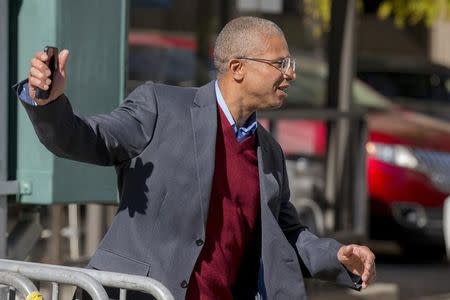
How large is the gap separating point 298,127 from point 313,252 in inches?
204

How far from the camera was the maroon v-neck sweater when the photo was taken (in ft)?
13.7

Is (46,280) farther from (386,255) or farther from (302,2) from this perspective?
(386,255)

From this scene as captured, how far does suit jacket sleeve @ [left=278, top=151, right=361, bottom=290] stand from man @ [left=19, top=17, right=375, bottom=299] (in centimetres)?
3

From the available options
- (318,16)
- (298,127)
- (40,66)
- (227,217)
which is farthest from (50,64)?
(318,16)

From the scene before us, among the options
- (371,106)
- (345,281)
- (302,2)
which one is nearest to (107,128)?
(345,281)

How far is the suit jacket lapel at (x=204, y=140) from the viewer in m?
4.16

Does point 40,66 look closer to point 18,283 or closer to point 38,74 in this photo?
point 38,74

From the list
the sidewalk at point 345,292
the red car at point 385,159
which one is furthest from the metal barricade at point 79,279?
the red car at point 385,159

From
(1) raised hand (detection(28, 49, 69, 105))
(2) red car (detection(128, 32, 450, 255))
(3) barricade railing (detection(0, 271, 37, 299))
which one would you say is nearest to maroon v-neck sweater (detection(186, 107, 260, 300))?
(3) barricade railing (detection(0, 271, 37, 299))

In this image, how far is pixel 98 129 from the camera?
4000mm

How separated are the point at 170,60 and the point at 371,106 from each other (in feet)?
10.8

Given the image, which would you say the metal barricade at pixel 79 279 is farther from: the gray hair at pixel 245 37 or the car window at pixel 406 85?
the car window at pixel 406 85

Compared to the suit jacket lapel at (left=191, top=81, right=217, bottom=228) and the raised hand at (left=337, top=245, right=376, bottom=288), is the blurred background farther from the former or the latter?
the raised hand at (left=337, top=245, right=376, bottom=288)

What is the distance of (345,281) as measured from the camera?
4.50 meters
